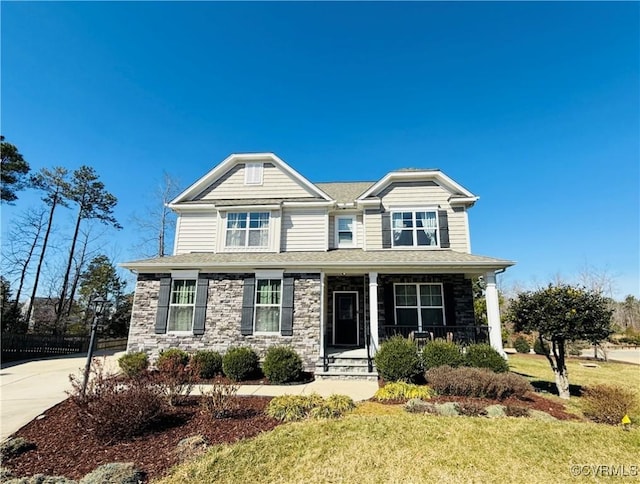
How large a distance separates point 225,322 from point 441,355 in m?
7.04

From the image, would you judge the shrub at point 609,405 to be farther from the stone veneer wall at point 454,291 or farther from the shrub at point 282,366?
the shrub at point 282,366

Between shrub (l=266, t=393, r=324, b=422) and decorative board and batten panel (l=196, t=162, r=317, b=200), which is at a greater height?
decorative board and batten panel (l=196, t=162, r=317, b=200)

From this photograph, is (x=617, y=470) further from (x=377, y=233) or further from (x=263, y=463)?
(x=377, y=233)

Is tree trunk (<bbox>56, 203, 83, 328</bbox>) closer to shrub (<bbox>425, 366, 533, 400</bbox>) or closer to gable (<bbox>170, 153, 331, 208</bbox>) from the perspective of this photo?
gable (<bbox>170, 153, 331, 208</bbox>)

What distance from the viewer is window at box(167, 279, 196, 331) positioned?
35.3ft

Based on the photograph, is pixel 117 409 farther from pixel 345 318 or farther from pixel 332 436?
pixel 345 318

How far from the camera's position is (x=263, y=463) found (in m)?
4.25

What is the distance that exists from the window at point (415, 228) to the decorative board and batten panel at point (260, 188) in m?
3.74

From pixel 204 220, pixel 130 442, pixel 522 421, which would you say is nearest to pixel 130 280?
pixel 204 220

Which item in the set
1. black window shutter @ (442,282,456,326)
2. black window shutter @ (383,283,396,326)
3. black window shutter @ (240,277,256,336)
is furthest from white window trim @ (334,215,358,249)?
black window shutter @ (240,277,256,336)

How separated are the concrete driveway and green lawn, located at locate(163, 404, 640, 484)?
439 centimetres

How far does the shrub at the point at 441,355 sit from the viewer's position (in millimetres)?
8891

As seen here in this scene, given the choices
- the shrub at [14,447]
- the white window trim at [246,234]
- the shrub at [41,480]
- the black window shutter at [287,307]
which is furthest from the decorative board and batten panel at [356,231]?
the shrub at [41,480]

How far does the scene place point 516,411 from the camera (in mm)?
6160
